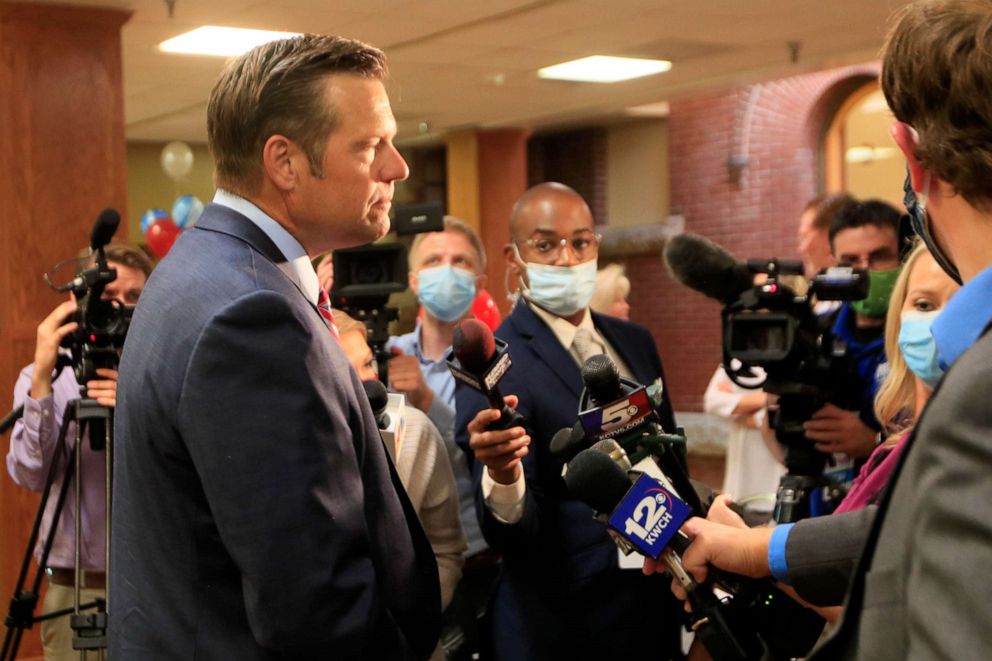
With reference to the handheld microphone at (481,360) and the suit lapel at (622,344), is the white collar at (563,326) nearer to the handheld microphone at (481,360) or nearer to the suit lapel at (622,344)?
the suit lapel at (622,344)

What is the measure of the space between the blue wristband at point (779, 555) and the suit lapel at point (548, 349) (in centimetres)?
104

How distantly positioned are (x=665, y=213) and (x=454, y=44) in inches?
181

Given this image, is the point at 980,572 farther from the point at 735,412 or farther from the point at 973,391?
the point at 735,412

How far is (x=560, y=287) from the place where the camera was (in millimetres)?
2969

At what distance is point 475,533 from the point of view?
333 centimetres

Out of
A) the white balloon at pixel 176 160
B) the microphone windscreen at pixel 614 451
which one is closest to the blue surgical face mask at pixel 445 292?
the microphone windscreen at pixel 614 451

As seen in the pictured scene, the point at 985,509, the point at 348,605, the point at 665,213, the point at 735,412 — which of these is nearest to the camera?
the point at 985,509

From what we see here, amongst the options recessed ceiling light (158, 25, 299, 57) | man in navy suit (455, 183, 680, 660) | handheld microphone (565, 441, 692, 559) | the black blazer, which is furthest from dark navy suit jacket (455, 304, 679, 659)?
recessed ceiling light (158, 25, 299, 57)

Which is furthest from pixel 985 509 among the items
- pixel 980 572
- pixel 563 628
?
pixel 563 628

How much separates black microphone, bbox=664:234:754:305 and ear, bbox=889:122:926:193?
4.82 feet

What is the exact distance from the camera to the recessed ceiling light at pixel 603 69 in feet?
26.1

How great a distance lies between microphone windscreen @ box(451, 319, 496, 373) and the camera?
84.8 inches

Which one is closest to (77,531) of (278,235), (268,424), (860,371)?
(278,235)

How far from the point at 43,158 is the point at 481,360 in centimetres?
402
